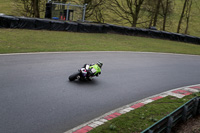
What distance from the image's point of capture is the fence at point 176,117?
5.14 metres

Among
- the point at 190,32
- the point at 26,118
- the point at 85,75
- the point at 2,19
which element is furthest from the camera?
the point at 190,32

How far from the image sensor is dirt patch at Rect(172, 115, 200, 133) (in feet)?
20.1

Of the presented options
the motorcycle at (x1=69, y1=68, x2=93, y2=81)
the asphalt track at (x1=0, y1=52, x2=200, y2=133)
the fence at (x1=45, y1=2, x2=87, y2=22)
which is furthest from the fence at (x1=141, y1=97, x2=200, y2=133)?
the fence at (x1=45, y1=2, x2=87, y2=22)

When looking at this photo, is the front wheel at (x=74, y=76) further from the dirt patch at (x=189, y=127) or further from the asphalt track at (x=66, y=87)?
the dirt patch at (x=189, y=127)

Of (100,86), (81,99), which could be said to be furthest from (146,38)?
(81,99)

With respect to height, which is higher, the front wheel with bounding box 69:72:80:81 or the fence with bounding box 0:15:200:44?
the fence with bounding box 0:15:200:44

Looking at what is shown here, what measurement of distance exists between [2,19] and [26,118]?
1679 centimetres

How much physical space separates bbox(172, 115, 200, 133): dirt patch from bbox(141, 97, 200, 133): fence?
12 centimetres

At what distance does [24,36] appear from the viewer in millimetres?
19172

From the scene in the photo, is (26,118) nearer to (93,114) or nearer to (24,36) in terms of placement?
(93,114)

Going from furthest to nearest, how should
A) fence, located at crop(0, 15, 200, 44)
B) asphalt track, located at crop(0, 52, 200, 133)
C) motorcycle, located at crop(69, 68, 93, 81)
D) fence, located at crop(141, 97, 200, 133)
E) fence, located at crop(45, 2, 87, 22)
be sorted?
fence, located at crop(45, 2, 87, 22)
fence, located at crop(0, 15, 200, 44)
motorcycle, located at crop(69, 68, 93, 81)
asphalt track, located at crop(0, 52, 200, 133)
fence, located at crop(141, 97, 200, 133)

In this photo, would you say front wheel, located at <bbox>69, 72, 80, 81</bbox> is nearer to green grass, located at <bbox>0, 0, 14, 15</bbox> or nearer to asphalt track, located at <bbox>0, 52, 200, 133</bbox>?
asphalt track, located at <bbox>0, 52, 200, 133</bbox>

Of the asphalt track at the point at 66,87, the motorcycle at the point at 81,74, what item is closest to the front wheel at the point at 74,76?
the motorcycle at the point at 81,74

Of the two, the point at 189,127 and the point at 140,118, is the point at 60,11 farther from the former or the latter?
the point at 189,127
